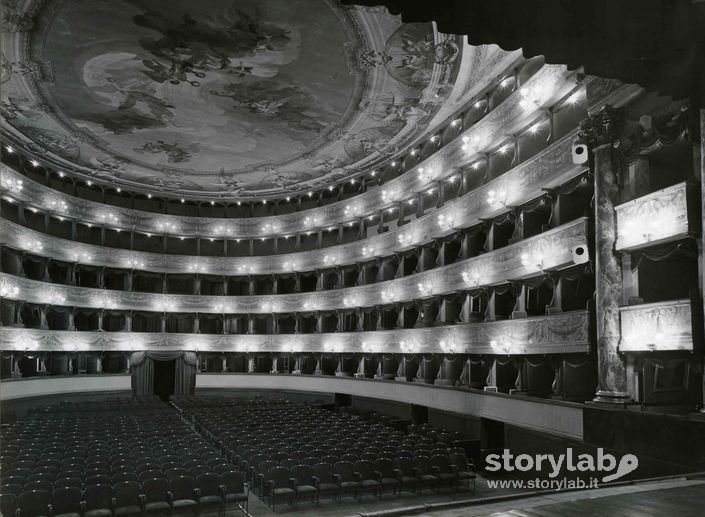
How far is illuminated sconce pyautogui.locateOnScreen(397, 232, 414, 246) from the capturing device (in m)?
28.4

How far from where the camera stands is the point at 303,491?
43.5 feet

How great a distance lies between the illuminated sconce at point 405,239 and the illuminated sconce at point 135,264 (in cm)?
1773

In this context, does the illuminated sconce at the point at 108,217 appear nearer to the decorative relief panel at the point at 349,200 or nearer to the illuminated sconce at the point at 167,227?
the decorative relief panel at the point at 349,200

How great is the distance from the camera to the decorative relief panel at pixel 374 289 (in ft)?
57.0

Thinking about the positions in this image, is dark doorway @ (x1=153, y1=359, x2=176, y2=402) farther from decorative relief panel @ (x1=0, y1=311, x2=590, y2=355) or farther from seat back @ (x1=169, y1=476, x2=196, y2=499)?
seat back @ (x1=169, y1=476, x2=196, y2=499)

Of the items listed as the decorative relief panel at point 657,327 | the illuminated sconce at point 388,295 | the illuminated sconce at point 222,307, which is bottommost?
the decorative relief panel at point 657,327

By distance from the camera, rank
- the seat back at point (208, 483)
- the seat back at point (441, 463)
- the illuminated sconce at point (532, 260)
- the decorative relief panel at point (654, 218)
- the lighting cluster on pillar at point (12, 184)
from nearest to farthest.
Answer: the decorative relief panel at point (654, 218) < the seat back at point (208, 483) < the seat back at point (441, 463) < the illuminated sconce at point (532, 260) < the lighting cluster on pillar at point (12, 184)

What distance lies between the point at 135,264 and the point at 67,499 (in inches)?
1096

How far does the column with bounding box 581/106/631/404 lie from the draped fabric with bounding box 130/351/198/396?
96.2ft

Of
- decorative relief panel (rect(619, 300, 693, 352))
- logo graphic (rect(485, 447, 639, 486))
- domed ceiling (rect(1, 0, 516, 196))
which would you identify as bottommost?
logo graphic (rect(485, 447, 639, 486))

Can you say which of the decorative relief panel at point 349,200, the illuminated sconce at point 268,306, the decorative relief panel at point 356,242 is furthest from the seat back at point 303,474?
the illuminated sconce at point 268,306

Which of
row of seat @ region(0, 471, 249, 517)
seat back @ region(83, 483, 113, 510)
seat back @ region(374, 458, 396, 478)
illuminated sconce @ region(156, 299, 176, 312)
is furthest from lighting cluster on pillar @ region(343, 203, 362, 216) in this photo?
seat back @ region(83, 483, 113, 510)

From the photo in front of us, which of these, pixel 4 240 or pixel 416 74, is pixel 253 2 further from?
pixel 4 240

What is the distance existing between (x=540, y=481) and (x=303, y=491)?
25.2ft
